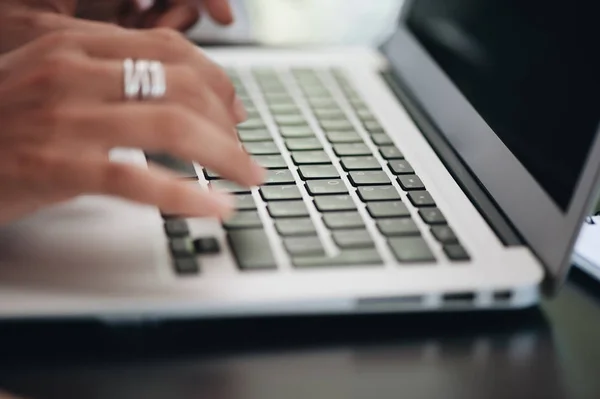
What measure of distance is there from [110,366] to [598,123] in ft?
0.96

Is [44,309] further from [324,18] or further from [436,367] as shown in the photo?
[324,18]

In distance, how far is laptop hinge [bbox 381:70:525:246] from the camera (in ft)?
1.69

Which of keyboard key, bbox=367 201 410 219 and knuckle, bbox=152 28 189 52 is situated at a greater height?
knuckle, bbox=152 28 189 52

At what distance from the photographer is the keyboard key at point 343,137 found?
63 cm

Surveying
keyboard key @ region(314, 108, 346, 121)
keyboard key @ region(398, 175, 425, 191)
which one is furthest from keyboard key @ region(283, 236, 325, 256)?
keyboard key @ region(314, 108, 346, 121)

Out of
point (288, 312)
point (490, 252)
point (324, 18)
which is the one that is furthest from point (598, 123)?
point (324, 18)

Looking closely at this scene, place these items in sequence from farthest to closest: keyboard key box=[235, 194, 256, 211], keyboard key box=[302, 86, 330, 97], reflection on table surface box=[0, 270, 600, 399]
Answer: keyboard key box=[302, 86, 330, 97]
keyboard key box=[235, 194, 256, 211]
reflection on table surface box=[0, 270, 600, 399]

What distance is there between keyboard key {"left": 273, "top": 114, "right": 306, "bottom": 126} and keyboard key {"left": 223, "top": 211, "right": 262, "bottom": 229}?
0.16m

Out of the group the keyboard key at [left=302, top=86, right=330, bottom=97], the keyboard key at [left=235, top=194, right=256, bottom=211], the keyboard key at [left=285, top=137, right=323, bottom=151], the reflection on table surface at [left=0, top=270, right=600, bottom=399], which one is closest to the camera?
the reflection on table surface at [left=0, top=270, right=600, bottom=399]

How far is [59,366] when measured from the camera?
1.34 ft

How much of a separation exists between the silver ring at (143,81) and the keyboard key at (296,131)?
164mm

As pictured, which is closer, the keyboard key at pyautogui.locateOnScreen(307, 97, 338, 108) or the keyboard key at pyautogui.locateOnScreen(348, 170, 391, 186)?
the keyboard key at pyautogui.locateOnScreen(348, 170, 391, 186)

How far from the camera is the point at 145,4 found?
0.78 metres

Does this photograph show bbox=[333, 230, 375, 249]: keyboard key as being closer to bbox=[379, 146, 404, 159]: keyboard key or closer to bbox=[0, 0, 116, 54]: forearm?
bbox=[379, 146, 404, 159]: keyboard key
